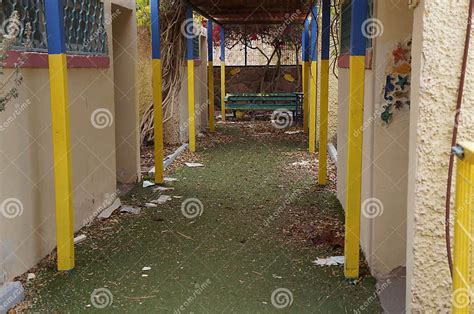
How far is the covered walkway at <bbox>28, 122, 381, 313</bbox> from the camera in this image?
3846 mm

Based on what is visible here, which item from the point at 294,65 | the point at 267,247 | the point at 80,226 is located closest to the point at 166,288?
the point at 267,247

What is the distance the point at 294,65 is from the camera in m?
16.7

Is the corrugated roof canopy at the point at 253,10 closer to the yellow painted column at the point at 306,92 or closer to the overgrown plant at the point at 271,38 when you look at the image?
the yellow painted column at the point at 306,92

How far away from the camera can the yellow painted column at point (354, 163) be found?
3963mm

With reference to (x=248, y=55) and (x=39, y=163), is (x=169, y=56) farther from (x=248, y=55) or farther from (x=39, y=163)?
(x=248, y=55)

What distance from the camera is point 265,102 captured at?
48.7 feet

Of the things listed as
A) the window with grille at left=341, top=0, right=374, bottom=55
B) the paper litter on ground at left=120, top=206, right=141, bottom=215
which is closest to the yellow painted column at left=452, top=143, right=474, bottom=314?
the window with grille at left=341, top=0, right=374, bottom=55

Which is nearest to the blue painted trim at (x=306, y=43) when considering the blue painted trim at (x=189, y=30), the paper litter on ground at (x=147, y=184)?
the blue painted trim at (x=189, y=30)

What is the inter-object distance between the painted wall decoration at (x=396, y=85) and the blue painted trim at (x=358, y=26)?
0.22 m

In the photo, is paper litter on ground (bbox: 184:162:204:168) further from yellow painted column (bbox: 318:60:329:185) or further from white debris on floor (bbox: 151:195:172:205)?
yellow painted column (bbox: 318:60:329:185)

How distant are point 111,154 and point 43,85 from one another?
1.97m

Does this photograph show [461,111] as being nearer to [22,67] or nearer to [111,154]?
[22,67]

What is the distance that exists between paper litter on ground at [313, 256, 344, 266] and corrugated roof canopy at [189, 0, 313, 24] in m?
5.19

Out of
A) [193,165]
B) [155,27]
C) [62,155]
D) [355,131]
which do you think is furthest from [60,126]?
[193,165]
